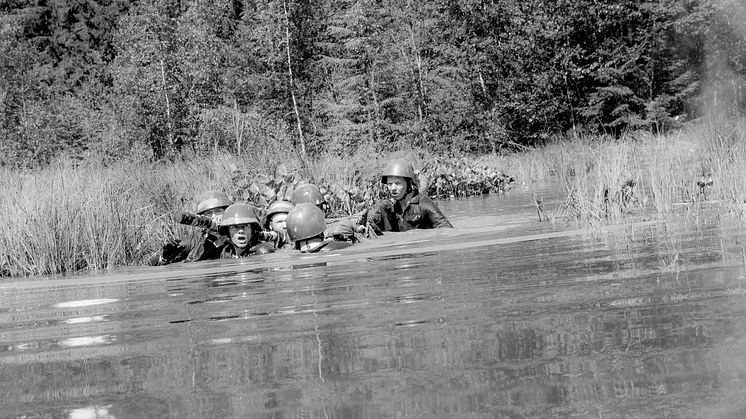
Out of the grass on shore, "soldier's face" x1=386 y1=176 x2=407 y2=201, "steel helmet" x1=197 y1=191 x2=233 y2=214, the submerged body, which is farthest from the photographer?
"soldier's face" x1=386 y1=176 x2=407 y2=201

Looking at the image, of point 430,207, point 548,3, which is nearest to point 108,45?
point 548,3

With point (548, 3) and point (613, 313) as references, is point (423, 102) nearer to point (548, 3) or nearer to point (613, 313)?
point (548, 3)

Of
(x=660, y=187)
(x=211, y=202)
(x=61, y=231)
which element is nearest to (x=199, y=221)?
(x=211, y=202)

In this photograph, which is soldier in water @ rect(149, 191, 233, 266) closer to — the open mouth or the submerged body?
the open mouth

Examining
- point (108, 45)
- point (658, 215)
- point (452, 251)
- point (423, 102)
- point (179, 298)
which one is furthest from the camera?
point (108, 45)

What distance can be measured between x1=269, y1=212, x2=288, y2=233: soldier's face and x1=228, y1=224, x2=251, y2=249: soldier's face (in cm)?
90

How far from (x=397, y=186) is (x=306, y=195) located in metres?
1.41

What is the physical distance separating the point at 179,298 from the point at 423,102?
46996 millimetres

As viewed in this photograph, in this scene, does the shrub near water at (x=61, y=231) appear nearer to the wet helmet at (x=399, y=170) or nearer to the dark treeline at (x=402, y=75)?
the wet helmet at (x=399, y=170)

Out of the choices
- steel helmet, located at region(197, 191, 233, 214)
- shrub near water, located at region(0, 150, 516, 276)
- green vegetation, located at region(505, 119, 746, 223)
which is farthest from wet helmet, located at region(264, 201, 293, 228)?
green vegetation, located at region(505, 119, 746, 223)

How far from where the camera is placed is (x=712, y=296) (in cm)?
421

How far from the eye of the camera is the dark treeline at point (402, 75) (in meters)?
45.2

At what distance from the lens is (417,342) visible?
3.74 meters

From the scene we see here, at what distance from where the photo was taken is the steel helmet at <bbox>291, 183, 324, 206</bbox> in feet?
48.0
